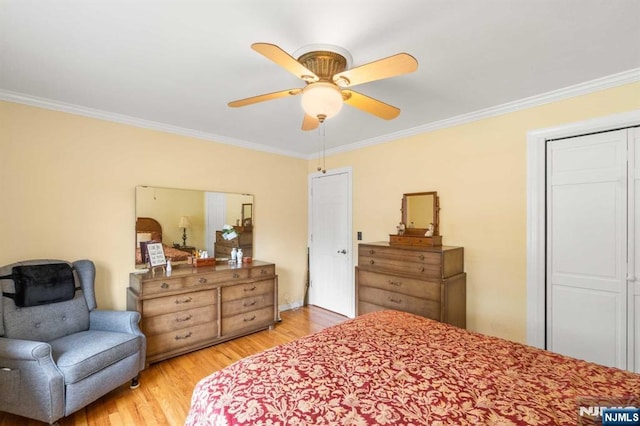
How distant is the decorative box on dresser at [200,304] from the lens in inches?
106

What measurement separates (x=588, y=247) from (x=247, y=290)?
3.24m

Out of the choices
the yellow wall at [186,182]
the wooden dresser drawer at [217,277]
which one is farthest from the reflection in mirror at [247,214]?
the wooden dresser drawer at [217,277]

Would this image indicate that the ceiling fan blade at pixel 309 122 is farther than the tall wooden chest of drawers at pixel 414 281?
No

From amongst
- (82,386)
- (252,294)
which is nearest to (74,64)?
(82,386)

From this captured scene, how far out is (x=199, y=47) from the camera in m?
1.75

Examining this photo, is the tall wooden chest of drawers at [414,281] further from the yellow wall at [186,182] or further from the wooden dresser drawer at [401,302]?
the yellow wall at [186,182]

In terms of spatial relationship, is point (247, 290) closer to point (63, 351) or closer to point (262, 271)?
point (262, 271)

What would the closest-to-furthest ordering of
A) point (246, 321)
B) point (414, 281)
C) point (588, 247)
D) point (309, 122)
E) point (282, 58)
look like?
point (282, 58) < point (309, 122) < point (588, 247) < point (414, 281) < point (246, 321)

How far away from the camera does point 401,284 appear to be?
2809 millimetres

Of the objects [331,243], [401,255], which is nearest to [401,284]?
[401,255]

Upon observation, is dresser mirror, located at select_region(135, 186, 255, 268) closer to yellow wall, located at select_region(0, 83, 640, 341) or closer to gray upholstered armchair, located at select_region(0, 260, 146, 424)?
yellow wall, located at select_region(0, 83, 640, 341)

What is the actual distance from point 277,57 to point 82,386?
94.4 inches

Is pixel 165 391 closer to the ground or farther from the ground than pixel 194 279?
closer to the ground

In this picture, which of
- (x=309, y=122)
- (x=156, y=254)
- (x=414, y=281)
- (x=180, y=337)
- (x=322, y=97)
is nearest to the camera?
(x=322, y=97)
